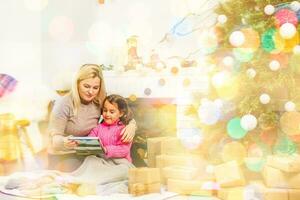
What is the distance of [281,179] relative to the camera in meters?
2.18

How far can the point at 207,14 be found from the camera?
2.31 meters

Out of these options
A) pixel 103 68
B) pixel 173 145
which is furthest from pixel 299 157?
pixel 103 68

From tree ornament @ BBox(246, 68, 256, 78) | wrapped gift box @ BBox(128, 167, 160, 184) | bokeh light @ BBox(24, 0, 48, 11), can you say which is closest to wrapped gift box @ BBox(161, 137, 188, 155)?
wrapped gift box @ BBox(128, 167, 160, 184)

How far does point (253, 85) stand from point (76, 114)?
83 centimetres

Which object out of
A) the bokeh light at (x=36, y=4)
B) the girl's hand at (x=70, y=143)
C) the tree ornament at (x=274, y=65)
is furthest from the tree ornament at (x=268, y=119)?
the bokeh light at (x=36, y=4)

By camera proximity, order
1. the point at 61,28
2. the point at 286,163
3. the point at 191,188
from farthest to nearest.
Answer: the point at 61,28 → the point at 191,188 → the point at 286,163

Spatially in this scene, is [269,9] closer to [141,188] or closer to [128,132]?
[128,132]

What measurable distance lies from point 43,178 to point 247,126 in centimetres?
97

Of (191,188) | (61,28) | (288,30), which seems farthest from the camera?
(61,28)

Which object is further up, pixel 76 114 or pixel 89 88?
pixel 89 88

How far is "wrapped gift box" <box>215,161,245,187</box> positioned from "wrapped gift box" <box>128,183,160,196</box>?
0.30m

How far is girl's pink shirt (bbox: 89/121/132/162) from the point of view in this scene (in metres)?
2.29

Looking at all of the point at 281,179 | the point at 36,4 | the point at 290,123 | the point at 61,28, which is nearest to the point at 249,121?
the point at 290,123

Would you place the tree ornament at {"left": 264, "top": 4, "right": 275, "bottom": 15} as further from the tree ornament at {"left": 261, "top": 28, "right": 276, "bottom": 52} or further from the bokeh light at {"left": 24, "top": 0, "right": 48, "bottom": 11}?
the bokeh light at {"left": 24, "top": 0, "right": 48, "bottom": 11}
